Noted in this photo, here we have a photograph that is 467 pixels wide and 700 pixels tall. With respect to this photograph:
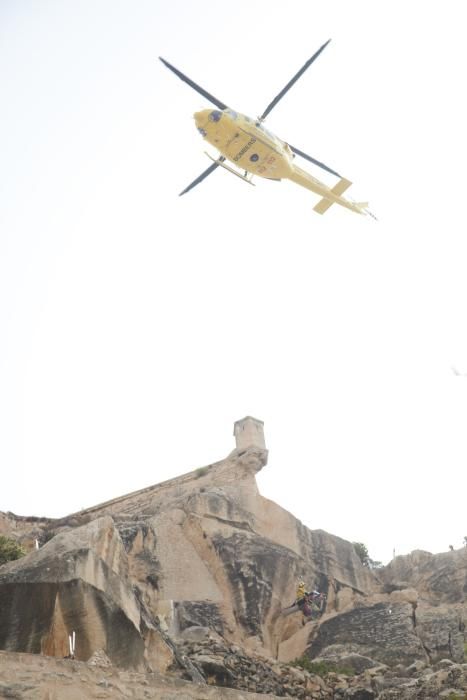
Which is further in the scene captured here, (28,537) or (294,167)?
(28,537)

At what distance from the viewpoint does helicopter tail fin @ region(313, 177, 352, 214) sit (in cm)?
2381

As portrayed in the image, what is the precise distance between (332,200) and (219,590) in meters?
13.0

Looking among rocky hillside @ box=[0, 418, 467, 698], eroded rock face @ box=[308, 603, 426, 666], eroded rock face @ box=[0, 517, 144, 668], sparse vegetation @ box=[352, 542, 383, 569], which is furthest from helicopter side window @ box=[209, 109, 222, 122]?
sparse vegetation @ box=[352, 542, 383, 569]

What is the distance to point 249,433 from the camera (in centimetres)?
2723

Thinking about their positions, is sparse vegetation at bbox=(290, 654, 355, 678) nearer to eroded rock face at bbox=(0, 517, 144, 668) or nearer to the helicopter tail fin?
eroded rock face at bbox=(0, 517, 144, 668)

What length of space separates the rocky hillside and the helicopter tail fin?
28.3 feet

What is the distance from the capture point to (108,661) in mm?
6691

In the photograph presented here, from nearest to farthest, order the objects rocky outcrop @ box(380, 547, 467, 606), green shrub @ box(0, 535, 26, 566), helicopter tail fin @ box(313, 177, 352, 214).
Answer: green shrub @ box(0, 535, 26, 566), rocky outcrop @ box(380, 547, 467, 606), helicopter tail fin @ box(313, 177, 352, 214)

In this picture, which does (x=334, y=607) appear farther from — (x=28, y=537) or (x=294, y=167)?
(x=294, y=167)

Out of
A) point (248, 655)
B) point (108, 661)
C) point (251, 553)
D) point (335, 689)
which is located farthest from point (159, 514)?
point (108, 661)

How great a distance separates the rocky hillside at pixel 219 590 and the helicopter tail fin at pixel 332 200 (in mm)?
8633

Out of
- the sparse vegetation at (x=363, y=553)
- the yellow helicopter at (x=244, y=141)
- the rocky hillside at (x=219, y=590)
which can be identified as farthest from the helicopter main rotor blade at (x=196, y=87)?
the sparse vegetation at (x=363, y=553)

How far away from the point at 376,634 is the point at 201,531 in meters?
6.31

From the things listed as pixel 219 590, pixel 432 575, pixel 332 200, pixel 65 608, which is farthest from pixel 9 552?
pixel 332 200
